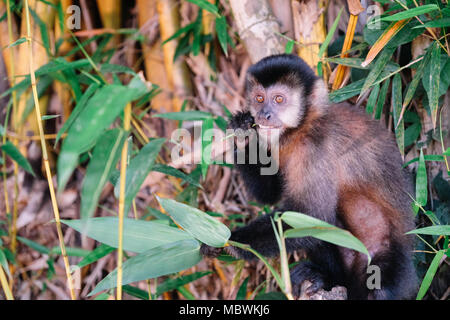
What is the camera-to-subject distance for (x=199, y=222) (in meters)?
2.07

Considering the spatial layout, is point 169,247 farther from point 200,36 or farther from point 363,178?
point 200,36

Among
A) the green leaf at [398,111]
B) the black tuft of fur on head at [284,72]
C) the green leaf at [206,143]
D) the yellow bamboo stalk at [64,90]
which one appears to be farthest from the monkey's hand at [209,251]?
the yellow bamboo stalk at [64,90]

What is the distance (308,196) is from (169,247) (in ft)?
3.90

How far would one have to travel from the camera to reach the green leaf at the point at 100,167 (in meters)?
1.41

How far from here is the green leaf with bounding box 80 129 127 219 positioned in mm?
1408

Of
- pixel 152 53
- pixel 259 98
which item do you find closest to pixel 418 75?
pixel 259 98

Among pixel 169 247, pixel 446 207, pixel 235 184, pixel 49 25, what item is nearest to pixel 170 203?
pixel 169 247

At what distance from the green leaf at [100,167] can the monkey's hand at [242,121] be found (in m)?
1.77

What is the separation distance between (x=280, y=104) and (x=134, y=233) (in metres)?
1.43

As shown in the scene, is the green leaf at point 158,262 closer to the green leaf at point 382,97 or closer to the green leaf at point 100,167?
the green leaf at point 100,167

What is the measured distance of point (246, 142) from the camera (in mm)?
3408

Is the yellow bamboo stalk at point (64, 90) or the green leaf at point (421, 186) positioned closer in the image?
the green leaf at point (421, 186)

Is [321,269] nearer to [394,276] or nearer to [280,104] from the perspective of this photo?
[394,276]
